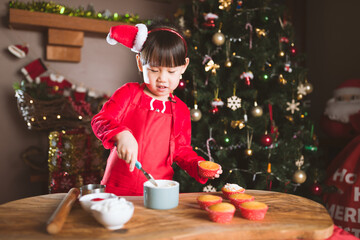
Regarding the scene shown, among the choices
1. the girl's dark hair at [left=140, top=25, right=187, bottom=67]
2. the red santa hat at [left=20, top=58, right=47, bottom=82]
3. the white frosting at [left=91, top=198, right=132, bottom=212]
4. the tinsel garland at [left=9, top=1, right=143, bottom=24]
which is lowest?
the white frosting at [left=91, top=198, right=132, bottom=212]

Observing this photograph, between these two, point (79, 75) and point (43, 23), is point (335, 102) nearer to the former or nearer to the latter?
point (79, 75)

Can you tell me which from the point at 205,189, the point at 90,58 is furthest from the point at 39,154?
the point at 205,189

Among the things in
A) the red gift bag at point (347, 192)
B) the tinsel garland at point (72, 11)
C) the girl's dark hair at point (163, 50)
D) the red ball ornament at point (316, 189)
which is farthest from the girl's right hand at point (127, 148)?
the tinsel garland at point (72, 11)

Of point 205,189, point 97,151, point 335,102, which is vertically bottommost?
point 205,189

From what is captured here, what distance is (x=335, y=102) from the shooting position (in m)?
2.56

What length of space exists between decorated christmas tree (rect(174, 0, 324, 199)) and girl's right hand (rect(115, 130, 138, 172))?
3.50 ft

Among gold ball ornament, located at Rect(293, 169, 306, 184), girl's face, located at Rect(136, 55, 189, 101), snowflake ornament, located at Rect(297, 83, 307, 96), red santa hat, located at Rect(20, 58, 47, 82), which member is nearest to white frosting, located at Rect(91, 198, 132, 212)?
girl's face, located at Rect(136, 55, 189, 101)

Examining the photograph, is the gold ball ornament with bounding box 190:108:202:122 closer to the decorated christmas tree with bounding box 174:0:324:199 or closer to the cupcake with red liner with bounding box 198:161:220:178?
the decorated christmas tree with bounding box 174:0:324:199

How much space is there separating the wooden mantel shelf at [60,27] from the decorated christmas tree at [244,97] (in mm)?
1055

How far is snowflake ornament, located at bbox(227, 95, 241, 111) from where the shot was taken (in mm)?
2090

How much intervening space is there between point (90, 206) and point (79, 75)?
2.48m

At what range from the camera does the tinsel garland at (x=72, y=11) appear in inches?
106

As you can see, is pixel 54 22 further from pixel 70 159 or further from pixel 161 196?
pixel 161 196

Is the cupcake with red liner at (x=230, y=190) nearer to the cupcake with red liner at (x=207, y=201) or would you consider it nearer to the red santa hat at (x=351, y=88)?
the cupcake with red liner at (x=207, y=201)
